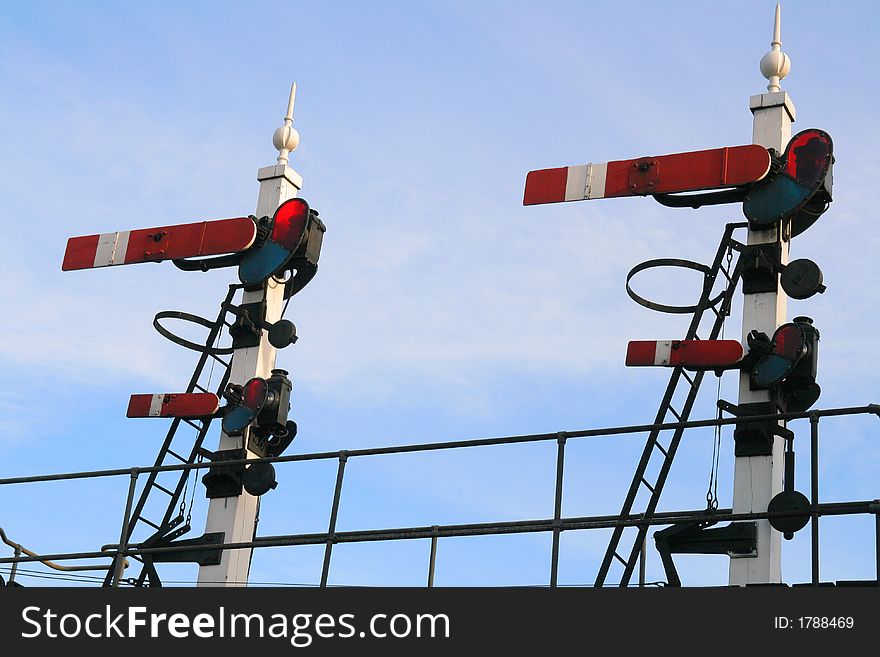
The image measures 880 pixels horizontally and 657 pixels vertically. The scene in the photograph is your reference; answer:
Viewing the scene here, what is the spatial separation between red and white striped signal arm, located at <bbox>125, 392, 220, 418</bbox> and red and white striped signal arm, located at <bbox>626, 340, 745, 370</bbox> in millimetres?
4655

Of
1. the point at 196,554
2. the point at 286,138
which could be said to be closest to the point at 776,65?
the point at 286,138

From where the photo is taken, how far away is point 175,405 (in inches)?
620

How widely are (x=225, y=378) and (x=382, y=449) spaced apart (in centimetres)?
375

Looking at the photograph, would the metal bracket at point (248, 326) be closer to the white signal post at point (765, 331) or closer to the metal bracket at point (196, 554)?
the metal bracket at point (196, 554)

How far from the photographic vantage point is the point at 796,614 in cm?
996

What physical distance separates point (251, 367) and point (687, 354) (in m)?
4.96

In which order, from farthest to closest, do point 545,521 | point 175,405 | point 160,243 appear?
point 160,243 < point 175,405 < point 545,521

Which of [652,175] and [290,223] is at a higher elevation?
[290,223]

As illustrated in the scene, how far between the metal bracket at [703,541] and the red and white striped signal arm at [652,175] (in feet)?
10.5

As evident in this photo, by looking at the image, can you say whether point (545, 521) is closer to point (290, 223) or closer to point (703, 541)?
point (703, 541)

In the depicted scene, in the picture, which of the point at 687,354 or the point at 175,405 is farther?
the point at 175,405

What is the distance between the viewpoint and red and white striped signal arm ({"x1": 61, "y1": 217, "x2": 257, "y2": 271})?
16328mm

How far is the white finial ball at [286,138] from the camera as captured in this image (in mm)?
17266

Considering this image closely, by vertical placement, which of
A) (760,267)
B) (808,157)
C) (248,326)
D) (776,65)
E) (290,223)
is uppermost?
(776,65)
